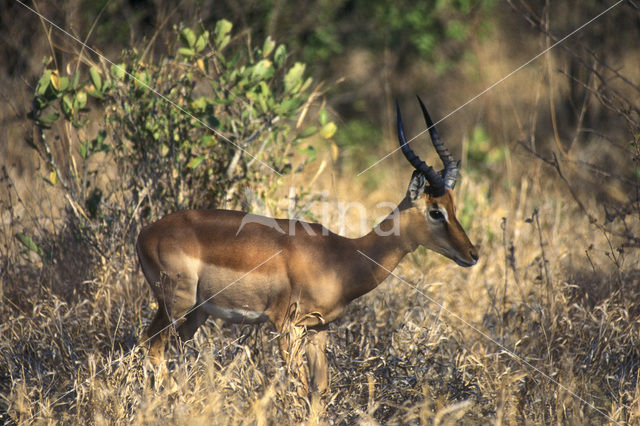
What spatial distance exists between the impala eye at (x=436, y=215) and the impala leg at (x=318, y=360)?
2.99 feet

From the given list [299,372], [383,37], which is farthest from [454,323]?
[383,37]

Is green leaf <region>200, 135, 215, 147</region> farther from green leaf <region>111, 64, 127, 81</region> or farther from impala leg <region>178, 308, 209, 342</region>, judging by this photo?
impala leg <region>178, 308, 209, 342</region>

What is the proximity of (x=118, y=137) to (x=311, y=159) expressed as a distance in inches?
56.5

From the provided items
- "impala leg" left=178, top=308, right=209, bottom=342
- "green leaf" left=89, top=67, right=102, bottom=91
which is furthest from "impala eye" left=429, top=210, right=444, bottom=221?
"green leaf" left=89, top=67, right=102, bottom=91

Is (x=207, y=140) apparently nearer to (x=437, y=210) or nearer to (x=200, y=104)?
(x=200, y=104)

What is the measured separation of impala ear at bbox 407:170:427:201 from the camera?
4.03m

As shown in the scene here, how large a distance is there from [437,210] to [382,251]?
0.39 metres

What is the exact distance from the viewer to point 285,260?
4.06m

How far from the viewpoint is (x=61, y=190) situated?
17.7 ft

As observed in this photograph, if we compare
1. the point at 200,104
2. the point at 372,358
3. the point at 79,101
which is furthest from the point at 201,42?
the point at 372,358

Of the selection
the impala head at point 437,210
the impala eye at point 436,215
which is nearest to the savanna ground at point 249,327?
the impala head at point 437,210

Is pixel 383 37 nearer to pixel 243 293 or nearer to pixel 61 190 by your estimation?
pixel 61 190

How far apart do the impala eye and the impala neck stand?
0.47 feet

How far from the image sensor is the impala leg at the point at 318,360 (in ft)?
13.4
